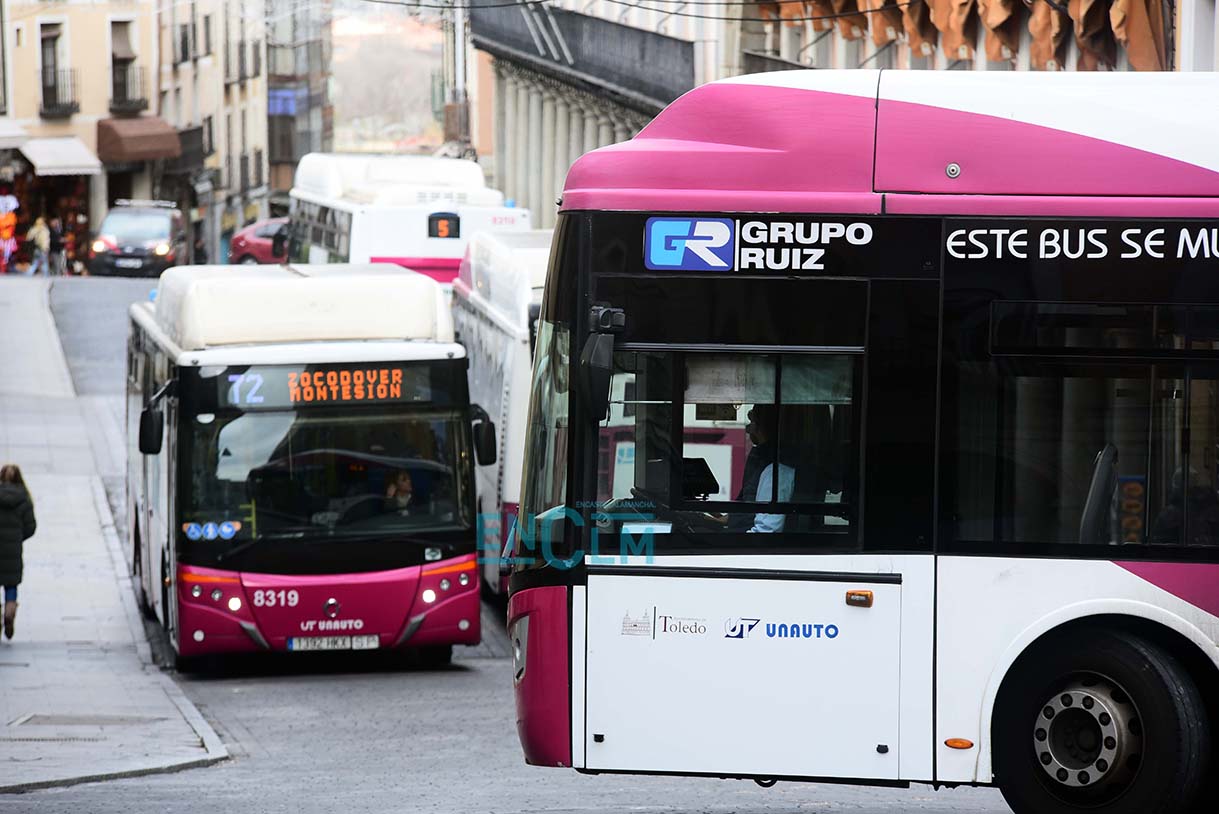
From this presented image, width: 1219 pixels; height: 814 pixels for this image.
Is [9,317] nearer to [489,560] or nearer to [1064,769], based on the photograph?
[489,560]

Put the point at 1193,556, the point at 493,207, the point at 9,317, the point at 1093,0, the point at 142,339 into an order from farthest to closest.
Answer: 1. the point at 9,317
2. the point at 493,207
3. the point at 1093,0
4. the point at 142,339
5. the point at 1193,556

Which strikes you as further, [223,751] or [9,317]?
[9,317]

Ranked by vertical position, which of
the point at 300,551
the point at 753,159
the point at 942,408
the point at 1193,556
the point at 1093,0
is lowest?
the point at 300,551

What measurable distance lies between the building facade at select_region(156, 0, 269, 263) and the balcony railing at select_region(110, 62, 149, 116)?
52.6 inches

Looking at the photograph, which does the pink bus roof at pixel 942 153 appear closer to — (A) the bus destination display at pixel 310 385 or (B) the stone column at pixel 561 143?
(A) the bus destination display at pixel 310 385

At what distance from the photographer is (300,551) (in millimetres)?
17344

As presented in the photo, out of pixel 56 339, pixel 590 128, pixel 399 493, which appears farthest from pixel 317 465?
pixel 590 128

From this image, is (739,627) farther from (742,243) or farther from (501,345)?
(501,345)

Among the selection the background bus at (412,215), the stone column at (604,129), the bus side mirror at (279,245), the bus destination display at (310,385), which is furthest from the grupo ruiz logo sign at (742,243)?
the stone column at (604,129)

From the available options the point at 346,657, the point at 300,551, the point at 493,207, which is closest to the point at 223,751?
the point at 300,551

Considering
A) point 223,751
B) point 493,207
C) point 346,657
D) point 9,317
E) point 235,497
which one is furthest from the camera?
point 9,317

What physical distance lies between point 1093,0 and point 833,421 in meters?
14.6

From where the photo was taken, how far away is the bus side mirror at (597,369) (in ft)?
30.6

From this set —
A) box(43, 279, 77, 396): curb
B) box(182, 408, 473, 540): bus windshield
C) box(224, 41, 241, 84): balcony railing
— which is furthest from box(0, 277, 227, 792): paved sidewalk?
box(224, 41, 241, 84): balcony railing
